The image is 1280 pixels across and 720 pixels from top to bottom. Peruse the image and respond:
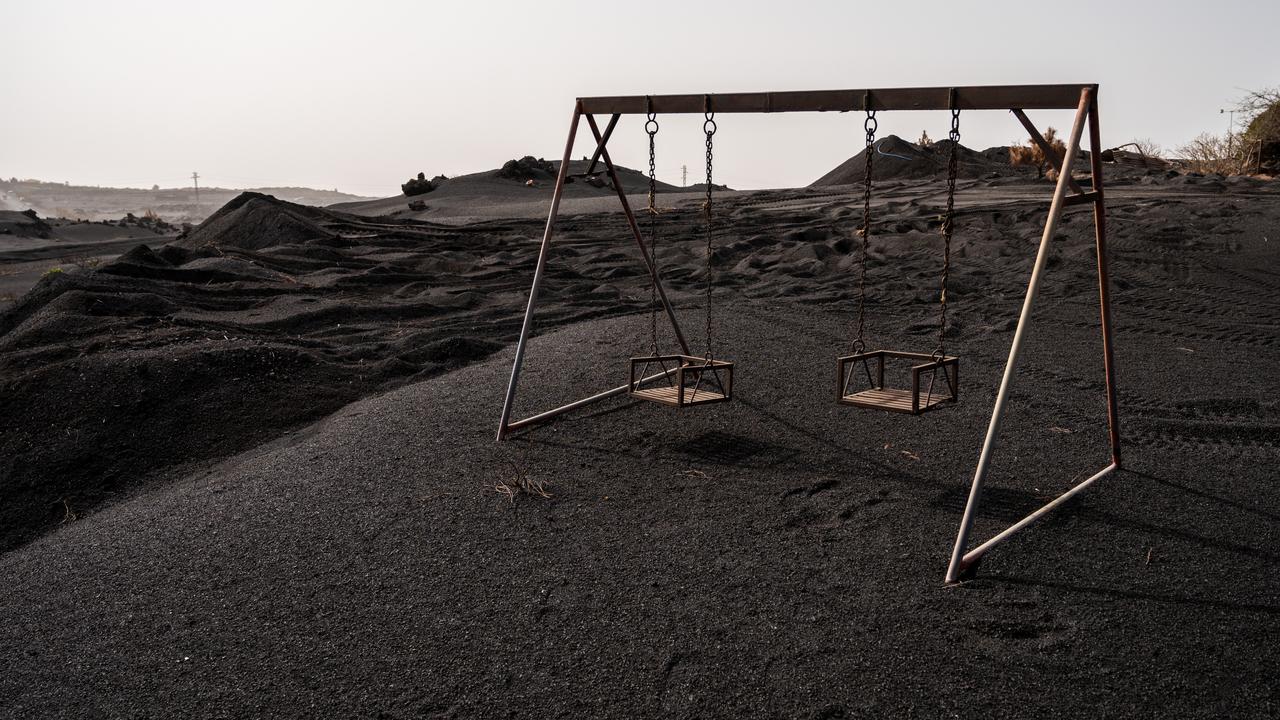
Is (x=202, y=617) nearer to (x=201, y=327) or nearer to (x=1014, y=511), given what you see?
(x=1014, y=511)

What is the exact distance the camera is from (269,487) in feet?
15.3

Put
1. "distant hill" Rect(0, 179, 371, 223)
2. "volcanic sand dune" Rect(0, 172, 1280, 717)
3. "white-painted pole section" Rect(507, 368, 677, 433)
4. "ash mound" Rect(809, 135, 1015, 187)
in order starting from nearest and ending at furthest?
"volcanic sand dune" Rect(0, 172, 1280, 717) → "white-painted pole section" Rect(507, 368, 677, 433) → "ash mound" Rect(809, 135, 1015, 187) → "distant hill" Rect(0, 179, 371, 223)

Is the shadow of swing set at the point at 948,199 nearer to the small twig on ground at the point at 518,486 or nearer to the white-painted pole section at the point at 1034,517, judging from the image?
the white-painted pole section at the point at 1034,517

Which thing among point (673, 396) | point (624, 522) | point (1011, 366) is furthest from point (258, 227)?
point (1011, 366)

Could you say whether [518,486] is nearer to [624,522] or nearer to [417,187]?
[624,522]

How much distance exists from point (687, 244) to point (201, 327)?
663 cm

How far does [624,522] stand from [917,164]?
1726cm

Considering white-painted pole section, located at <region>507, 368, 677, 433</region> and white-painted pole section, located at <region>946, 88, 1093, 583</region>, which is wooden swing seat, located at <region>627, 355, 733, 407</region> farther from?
white-painted pole section, located at <region>946, 88, 1093, 583</region>

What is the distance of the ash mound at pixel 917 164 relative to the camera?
18.2m

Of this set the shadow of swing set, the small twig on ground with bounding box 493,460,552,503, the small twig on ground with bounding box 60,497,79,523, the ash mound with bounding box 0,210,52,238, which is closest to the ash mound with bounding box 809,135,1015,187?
the shadow of swing set

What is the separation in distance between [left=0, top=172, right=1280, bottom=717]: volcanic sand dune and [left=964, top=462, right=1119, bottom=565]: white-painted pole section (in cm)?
6

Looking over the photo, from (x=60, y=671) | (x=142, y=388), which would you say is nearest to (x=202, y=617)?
(x=60, y=671)

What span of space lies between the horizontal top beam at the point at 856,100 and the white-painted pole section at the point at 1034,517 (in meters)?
1.55

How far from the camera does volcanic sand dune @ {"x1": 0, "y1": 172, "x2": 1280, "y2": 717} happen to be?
297 centimetres
